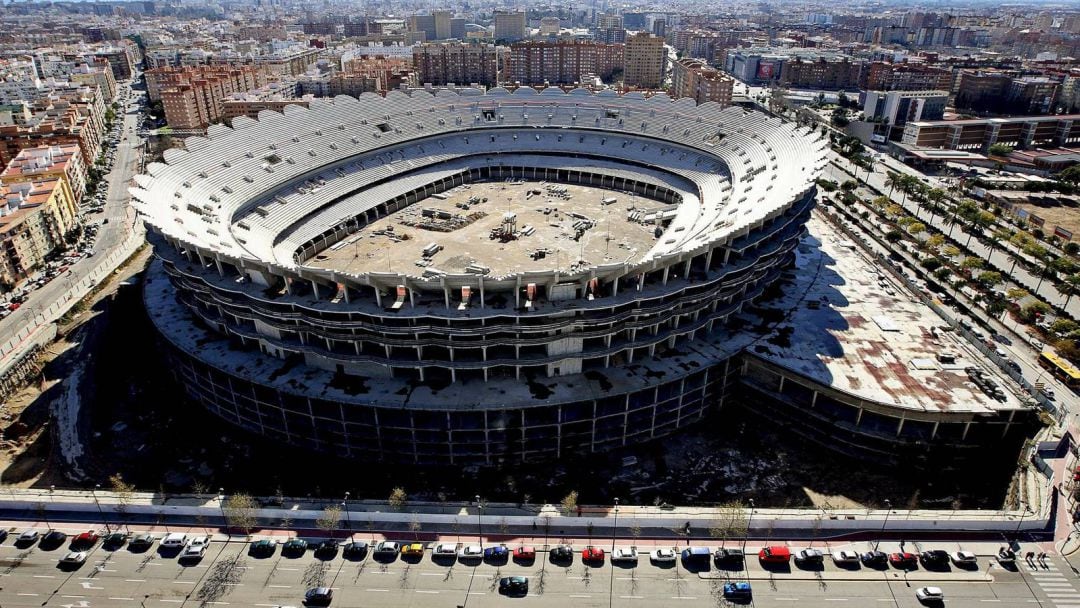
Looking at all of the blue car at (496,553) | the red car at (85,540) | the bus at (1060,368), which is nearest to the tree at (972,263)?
the bus at (1060,368)

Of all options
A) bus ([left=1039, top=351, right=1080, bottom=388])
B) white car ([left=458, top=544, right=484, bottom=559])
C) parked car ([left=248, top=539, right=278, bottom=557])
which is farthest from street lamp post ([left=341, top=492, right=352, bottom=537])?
bus ([left=1039, top=351, right=1080, bottom=388])

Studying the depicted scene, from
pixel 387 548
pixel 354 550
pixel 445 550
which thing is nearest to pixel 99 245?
pixel 354 550

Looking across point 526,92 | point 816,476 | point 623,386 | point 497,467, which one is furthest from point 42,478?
point 526,92

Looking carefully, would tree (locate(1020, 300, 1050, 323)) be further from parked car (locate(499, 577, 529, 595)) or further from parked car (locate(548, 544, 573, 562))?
parked car (locate(499, 577, 529, 595))

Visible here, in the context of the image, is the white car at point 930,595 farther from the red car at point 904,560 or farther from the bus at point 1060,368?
the bus at point 1060,368

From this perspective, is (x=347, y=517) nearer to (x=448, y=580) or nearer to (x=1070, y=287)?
(x=448, y=580)

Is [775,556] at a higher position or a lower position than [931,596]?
higher

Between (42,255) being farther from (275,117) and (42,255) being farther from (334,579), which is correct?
(334,579)
